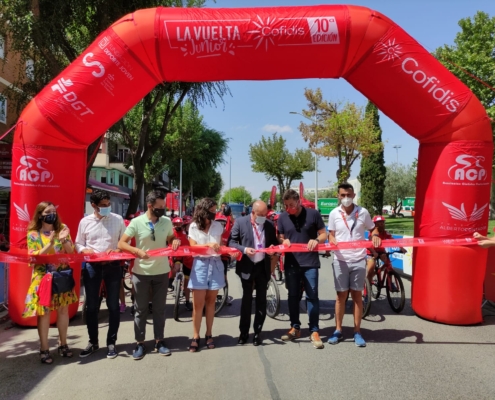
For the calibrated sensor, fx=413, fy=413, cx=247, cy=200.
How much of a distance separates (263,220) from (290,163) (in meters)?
35.7

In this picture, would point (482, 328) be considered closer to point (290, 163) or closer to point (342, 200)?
point (342, 200)

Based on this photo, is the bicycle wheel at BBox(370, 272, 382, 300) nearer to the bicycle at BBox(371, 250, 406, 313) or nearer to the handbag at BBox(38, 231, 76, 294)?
the bicycle at BBox(371, 250, 406, 313)

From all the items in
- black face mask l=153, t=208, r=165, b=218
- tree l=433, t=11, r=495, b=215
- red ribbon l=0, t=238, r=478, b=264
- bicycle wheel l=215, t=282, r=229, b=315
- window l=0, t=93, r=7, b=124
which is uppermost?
tree l=433, t=11, r=495, b=215

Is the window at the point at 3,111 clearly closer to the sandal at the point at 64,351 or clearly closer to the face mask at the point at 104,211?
the face mask at the point at 104,211

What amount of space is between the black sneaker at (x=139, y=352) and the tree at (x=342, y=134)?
2062 cm

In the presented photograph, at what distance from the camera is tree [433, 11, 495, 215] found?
73.9 feet

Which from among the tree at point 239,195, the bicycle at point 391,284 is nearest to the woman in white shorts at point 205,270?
the bicycle at point 391,284

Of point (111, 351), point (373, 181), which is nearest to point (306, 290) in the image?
point (111, 351)

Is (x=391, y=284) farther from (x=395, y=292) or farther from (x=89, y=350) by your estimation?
(x=89, y=350)

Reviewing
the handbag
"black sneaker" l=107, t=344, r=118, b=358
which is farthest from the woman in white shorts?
the handbag

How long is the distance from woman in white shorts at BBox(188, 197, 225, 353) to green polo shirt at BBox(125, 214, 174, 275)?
1.19 ft

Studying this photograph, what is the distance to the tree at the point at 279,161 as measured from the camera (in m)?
40.3

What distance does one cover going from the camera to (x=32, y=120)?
19.0 ft

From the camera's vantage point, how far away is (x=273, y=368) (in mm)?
4379
